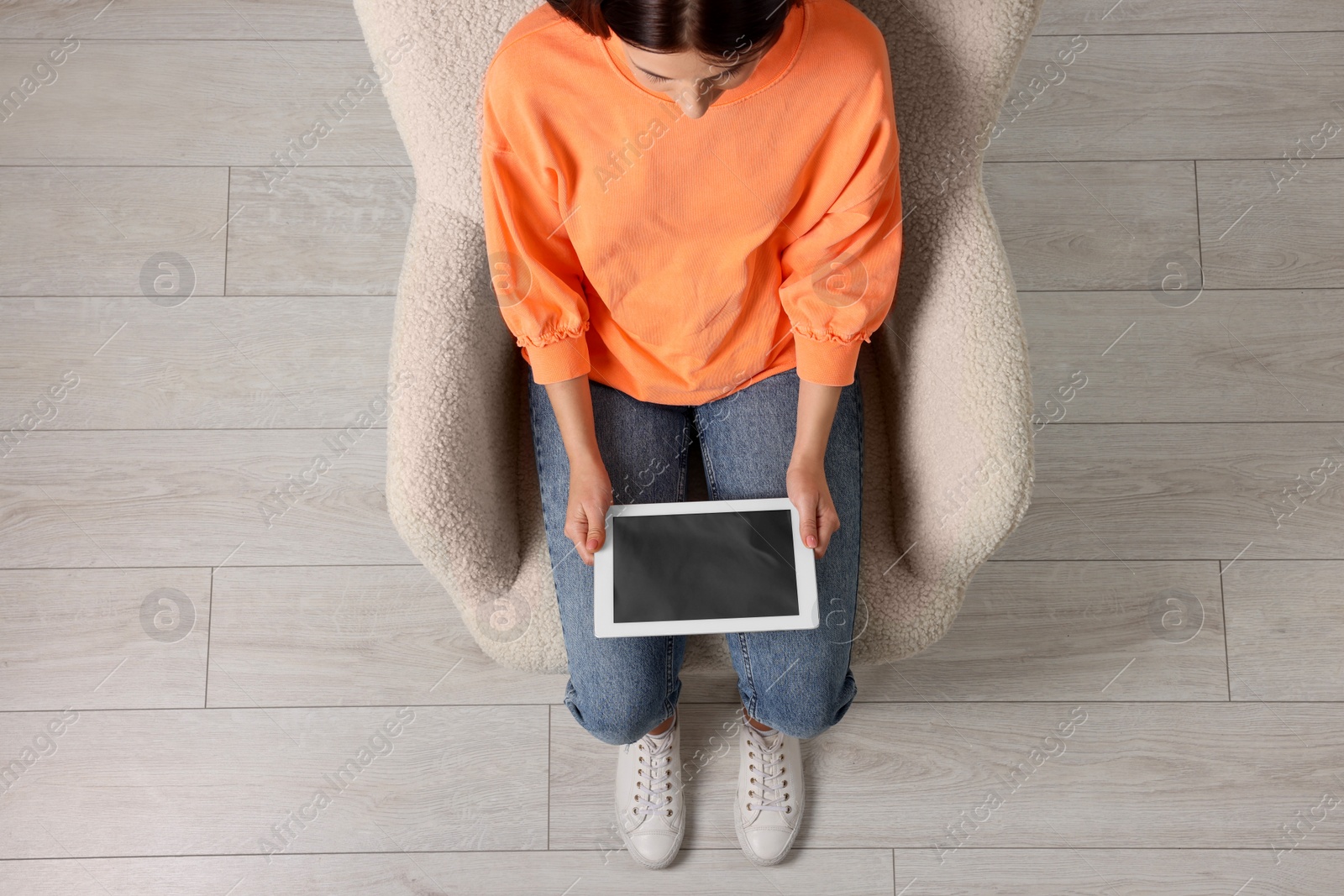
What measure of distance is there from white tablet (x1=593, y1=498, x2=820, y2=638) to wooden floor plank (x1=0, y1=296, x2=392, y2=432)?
628 mm

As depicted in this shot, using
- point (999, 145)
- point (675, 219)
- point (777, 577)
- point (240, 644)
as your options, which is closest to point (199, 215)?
point (240, 644)

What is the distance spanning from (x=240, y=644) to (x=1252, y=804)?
1420mm

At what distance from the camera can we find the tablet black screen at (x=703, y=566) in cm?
86

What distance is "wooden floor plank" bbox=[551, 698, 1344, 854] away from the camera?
1230mm

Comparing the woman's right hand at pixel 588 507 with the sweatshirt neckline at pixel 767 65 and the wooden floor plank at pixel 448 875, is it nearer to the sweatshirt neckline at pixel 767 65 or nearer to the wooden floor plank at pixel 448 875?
the sweatshirt neckline at pixel 767 65

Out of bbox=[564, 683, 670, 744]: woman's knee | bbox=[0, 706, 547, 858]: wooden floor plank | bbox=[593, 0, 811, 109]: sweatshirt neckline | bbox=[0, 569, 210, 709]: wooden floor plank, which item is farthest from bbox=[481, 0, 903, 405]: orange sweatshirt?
bbox=[0, 569, 210, 709]: wooden floor plank

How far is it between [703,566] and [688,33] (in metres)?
0.47

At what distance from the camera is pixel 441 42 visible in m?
0.90

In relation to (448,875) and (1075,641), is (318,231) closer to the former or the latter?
(448,875)

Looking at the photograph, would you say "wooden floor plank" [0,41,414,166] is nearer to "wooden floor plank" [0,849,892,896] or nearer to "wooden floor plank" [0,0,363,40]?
"wooden floor plank" [0,0,363,40]

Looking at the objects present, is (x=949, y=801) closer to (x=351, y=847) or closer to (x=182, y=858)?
(x=351, y=847)

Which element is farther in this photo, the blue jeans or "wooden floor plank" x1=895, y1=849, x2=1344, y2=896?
"wooden floor plank" x1=895, y1=849, x2=1344, y2=896

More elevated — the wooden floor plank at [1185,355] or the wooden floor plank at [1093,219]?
the wooden floor plank at [1093,219]

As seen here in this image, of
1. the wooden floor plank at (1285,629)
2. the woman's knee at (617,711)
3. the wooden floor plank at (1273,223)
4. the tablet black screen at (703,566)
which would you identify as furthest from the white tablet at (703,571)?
the wooden floor plank at (1273,223)
